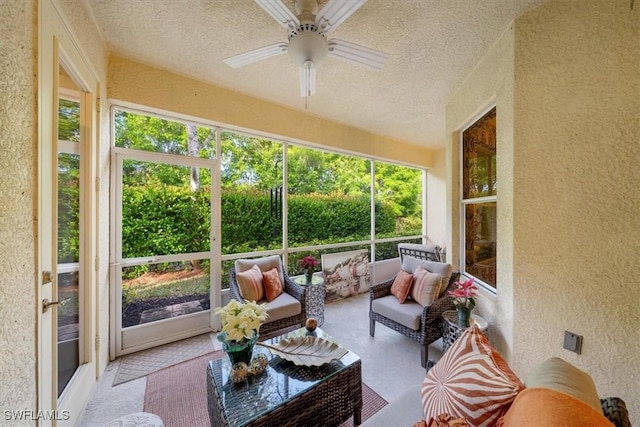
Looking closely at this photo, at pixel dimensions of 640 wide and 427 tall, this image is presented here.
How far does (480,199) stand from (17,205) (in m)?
3.23

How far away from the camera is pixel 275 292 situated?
107 inches

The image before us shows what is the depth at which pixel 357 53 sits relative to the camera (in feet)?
5.33

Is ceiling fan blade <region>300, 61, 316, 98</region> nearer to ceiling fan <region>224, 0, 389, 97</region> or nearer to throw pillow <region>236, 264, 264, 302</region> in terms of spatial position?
ceiling fan <region>224, 0, 389, 97</region>

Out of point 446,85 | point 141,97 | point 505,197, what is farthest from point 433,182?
point 141,97

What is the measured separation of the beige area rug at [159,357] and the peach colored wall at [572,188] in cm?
276

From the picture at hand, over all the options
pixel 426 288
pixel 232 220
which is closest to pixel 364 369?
pixel 426 288

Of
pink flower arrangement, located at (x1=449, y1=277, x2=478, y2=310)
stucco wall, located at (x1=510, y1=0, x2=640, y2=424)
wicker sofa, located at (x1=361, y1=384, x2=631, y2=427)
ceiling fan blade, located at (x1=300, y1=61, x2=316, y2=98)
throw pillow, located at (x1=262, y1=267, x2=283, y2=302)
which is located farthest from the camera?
throw pillow, located at (x1=262, y1=267, x2=283, y2=302)

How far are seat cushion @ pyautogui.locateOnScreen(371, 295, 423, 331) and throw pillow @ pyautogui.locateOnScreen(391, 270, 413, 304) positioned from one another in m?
0.05

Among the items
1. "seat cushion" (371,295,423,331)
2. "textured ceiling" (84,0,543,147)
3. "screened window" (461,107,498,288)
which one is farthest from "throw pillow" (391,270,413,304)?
"textured ceiling" (84,0,543,147)

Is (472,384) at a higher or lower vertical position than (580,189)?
lower

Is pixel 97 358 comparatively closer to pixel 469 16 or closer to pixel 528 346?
pixel 528 346

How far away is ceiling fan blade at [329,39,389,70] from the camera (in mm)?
1573

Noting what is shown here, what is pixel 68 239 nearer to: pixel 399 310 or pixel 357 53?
pixel 357 53

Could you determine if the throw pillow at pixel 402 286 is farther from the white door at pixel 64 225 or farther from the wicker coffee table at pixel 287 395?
the white door at pixel 64 225
